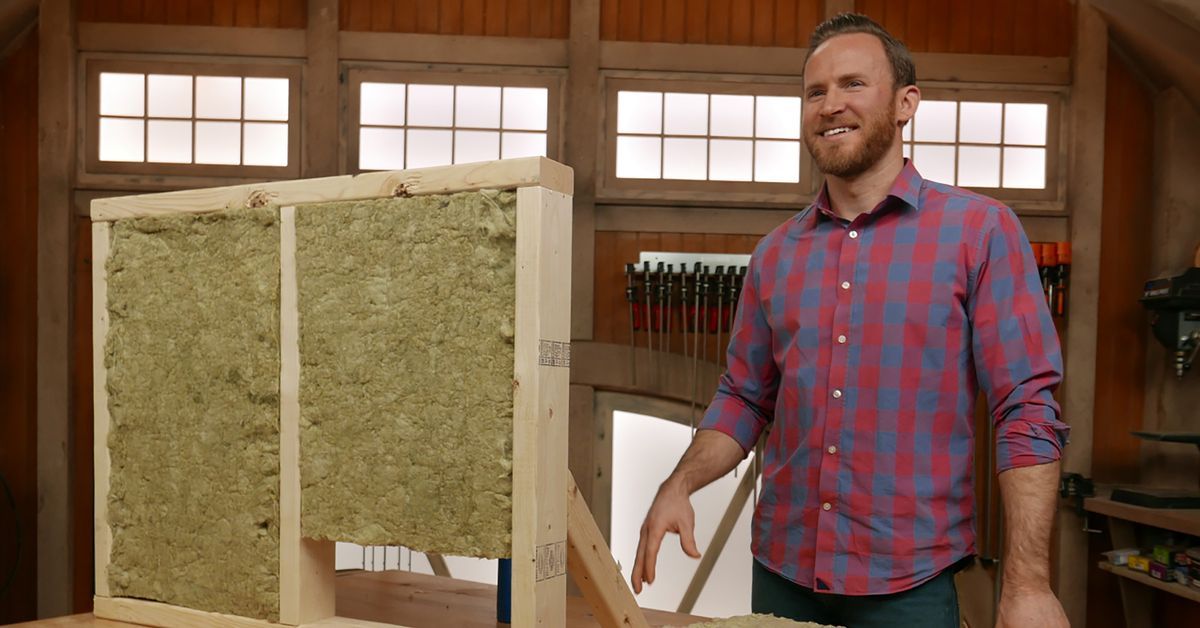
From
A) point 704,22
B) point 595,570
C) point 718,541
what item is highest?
point 704,22

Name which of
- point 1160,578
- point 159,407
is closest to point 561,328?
point 159,407

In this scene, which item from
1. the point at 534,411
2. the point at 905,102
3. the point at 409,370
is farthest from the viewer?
the point at 905,102

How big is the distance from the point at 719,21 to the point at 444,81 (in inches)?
51.6

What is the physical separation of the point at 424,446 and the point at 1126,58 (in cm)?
420

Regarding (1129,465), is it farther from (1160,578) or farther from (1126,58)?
(1126,58)

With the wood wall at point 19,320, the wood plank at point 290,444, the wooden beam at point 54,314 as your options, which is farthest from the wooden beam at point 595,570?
→ the wood wall at point 19,320

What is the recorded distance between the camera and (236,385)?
173cm

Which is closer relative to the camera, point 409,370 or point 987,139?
point 409,370

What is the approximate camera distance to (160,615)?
1813mm

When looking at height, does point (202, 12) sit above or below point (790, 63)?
above

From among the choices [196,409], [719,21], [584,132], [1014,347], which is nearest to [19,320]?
[584,132]

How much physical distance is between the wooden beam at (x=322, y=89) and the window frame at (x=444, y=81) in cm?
5

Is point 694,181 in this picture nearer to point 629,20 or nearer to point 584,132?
point 584,132

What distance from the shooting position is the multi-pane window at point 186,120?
460cm
